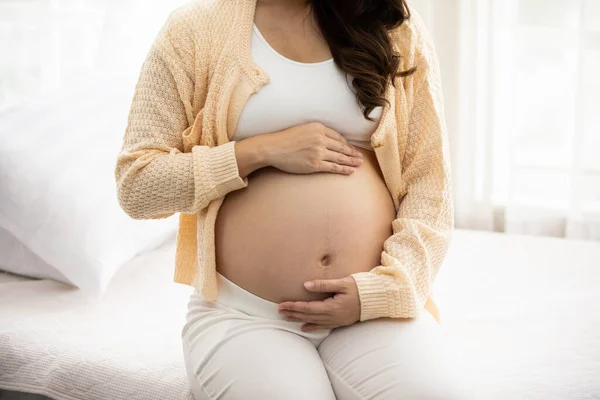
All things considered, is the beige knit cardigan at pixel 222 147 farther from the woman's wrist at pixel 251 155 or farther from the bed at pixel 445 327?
the bed at pixel 445 327

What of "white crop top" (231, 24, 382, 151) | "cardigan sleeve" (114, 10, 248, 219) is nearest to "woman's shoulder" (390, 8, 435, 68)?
"white crop top" (231, 24, 382, 151)

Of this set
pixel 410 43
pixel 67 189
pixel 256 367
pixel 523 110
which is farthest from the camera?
pixel 523 110

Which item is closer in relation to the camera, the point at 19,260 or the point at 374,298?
the point at 374,298

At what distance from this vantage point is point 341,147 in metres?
1.36

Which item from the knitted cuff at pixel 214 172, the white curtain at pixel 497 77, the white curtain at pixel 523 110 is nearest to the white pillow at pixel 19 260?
the white curtain at pixel 497 77

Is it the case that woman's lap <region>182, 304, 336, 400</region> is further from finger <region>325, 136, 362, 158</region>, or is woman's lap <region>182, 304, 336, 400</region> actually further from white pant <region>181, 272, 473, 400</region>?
finger <region>325, 136, 362, 158</region>

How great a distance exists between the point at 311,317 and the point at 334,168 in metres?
0.27

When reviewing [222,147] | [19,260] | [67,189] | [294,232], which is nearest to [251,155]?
[222,147]

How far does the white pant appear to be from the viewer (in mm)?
1179

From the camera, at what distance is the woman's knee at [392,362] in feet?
3.86

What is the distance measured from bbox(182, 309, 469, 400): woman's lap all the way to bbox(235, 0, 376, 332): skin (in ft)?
0.14

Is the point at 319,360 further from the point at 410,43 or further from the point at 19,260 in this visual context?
the point at 19,260

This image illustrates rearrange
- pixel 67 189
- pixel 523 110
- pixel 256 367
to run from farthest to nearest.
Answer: pixel 523 110 → pixel 67 189 → pixel 256 367

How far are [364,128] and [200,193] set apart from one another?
0.33 meters
